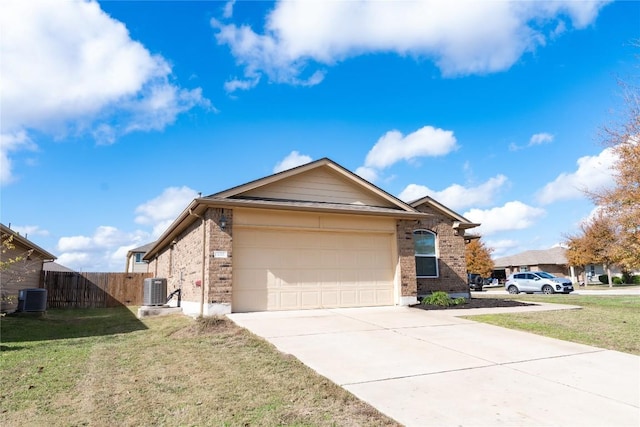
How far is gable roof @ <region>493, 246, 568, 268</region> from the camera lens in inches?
2056

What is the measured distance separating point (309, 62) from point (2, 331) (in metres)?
11.4

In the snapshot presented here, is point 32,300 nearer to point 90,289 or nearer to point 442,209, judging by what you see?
point 90,289

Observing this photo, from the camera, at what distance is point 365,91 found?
15711 mm

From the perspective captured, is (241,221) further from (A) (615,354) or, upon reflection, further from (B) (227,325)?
(A) (615,354)

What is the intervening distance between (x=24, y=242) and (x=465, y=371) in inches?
688

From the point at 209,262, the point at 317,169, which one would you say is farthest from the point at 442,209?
the point at 209,262

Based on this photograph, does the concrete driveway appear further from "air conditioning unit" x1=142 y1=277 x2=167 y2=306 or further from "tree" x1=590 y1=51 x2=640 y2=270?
"tree" x1=590 y1=51 x2=640 y2=270

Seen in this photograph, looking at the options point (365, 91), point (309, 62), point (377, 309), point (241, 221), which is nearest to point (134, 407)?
point (241, 221)

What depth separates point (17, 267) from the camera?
17.2 m

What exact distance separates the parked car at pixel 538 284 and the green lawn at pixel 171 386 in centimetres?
2537

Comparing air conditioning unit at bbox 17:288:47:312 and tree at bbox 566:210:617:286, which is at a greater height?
tree at bbox 566:210:617:286

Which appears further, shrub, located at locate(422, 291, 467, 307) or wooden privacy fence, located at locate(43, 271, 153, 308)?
wooden privacy fence, located at locate(43, 271, 153, 308)

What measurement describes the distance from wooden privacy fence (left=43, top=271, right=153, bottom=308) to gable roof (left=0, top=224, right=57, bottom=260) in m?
1.37

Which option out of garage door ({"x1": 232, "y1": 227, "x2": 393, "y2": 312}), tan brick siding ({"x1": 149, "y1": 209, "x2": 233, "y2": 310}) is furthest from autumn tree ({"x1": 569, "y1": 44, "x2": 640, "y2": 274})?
tan brick siding ({"x1": 149, "y1": 209, "x2": 233, "y2": 310})
